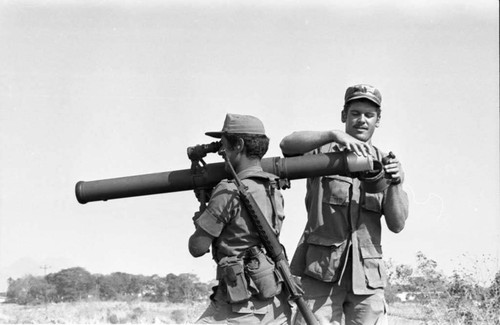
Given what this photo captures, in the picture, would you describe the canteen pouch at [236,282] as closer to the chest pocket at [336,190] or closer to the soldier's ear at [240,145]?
the soldier's ear at [240,145]

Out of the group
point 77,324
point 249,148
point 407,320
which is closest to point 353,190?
point 249,148

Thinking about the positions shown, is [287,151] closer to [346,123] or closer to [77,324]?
[346,123]

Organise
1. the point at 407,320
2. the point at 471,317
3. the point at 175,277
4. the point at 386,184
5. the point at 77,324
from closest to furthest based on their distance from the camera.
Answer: the point at 386,184 < the point at 471,317 < the point at 407,320 < the point at 77,324 < the point at 175,277

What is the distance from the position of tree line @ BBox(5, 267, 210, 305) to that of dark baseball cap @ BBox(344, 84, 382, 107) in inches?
246

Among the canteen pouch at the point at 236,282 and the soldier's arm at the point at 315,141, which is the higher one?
the soldier's arm at the point at 315,141

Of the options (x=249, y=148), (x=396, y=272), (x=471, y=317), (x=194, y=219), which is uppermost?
(x=249, y=148)

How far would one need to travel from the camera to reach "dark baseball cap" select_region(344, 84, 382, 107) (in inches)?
228

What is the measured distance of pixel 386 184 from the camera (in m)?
5.52

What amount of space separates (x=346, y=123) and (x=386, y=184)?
2.18ft

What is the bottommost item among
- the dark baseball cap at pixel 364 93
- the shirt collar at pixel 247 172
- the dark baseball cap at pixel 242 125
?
the shirt collar at pixel 247 172

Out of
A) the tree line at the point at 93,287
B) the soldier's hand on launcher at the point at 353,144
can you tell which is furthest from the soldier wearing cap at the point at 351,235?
the tree line at the point at 93,287

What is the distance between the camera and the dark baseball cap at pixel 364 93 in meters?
5.80

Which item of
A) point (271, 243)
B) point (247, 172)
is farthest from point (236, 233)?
point (247, 172)

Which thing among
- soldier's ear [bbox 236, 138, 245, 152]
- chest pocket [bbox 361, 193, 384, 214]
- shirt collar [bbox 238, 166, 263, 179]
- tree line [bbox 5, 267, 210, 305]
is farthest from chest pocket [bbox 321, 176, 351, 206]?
tree line [bbox 5, 267, 210, 305]
